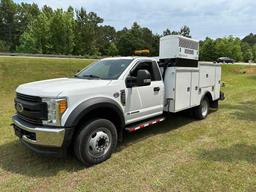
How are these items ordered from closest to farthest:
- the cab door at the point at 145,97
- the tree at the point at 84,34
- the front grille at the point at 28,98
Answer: the front grille at the point at 28,98 < the cab door at the point at 145,97 < the tree at the point at 84,34

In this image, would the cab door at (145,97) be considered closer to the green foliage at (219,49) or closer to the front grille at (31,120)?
the front grille at (31,120)

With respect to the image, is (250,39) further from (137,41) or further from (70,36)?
(70,36)

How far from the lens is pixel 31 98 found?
13.3 feet

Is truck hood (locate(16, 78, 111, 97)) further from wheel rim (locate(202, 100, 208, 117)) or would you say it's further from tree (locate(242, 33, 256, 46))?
tree (locate(242, 33, 256, 46))

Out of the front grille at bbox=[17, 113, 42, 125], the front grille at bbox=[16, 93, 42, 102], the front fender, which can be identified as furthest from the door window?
the front grille at bbox=[17, 113, 42, 125]

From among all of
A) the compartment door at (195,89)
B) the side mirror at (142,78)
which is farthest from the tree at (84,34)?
the side mirror at (142,78)

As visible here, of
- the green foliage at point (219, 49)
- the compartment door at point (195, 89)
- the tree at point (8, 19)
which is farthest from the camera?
the tree at point (8, 19)

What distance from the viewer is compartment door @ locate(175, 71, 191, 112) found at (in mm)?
6023

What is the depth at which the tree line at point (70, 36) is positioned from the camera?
43906 mm

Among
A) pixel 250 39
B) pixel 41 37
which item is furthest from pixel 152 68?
pixel 250 39

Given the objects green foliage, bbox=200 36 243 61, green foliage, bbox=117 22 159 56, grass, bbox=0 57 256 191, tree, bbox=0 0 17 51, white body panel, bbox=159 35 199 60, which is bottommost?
grass, bbox=0 57 256 191

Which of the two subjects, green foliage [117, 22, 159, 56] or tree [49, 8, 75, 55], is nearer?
tree [49, 8, 75, 55]

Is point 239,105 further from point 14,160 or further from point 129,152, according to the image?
point 14,160

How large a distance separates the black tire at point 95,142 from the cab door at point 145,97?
24.6 inches
